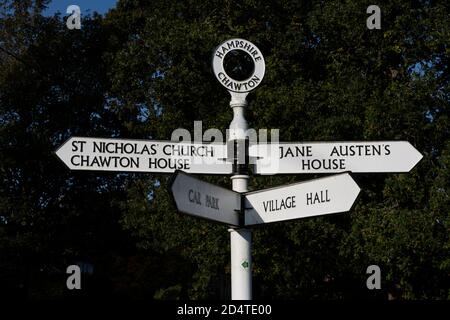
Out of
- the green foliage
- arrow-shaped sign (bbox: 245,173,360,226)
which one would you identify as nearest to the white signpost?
arrow-shaped sign (bbox: 245,173,360,226)

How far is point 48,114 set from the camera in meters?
28.7

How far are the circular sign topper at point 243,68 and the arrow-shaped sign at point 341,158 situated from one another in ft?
1.53

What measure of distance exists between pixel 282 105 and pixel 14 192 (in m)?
13.5

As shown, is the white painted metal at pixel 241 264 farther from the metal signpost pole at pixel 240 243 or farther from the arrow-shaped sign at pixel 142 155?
the arrow-shaped sign at pixel 142 155

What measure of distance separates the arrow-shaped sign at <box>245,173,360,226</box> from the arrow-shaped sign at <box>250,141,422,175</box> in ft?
0.87

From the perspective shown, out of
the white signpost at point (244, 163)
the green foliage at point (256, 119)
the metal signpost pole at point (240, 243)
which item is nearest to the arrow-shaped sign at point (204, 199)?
the white signpost at point (244, 163)

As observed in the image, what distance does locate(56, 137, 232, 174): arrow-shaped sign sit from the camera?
211 inches

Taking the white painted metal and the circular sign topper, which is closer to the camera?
the white painted metal

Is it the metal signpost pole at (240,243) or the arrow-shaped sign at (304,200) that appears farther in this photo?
the metal signpost pole at (240,243)

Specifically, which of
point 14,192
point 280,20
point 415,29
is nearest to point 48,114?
point 14,192

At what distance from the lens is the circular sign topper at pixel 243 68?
5.60 meters

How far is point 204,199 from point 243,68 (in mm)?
1170

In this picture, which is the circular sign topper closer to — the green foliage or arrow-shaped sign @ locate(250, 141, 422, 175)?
arrow-shaped sign @ locate(250, 141, 422, 175)

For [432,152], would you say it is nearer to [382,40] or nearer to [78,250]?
[382,40]
